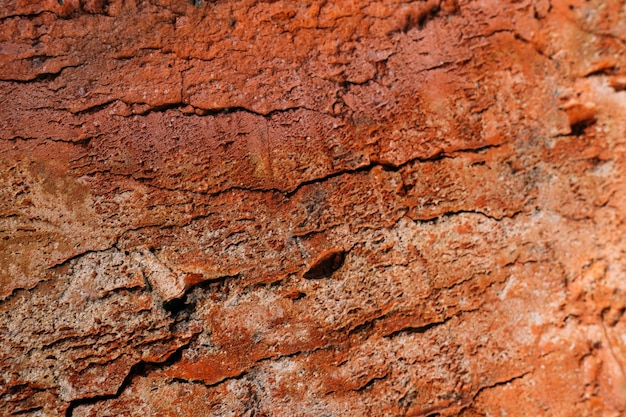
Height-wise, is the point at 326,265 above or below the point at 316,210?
below

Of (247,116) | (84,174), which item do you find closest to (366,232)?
(247,116)

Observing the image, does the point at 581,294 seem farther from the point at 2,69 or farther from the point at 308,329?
the point at 2,69

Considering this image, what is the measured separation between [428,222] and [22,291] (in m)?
1.67

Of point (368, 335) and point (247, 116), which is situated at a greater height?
point (247, 116)

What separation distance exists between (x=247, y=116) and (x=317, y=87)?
12.9 inches

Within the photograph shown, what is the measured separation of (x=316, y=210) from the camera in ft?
6.56

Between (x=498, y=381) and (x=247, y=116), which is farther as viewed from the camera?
(x=247, y=116)

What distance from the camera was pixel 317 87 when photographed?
6.89ft

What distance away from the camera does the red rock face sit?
191cm

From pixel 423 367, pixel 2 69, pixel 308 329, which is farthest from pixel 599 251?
pixel 2 69

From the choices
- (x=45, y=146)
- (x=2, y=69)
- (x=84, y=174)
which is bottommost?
(x=84, y=174)

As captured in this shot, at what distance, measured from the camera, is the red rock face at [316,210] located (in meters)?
1.91

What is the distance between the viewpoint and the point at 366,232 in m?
1.97

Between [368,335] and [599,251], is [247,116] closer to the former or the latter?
[368,335]
